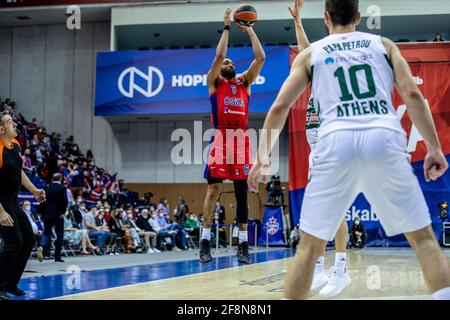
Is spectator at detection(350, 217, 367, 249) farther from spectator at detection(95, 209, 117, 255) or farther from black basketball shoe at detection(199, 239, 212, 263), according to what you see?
black basketball shoe at detection(199, 239, 212, 263)

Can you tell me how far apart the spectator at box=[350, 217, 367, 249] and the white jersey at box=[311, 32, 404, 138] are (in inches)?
688

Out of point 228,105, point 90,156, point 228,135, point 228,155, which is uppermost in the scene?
point 90,156

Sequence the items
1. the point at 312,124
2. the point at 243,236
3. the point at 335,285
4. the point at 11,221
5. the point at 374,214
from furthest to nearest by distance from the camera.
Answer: the point at 374,214 < the point at 243,236 < the point at 312,124 < the point at 11,221 < the point at 335,285

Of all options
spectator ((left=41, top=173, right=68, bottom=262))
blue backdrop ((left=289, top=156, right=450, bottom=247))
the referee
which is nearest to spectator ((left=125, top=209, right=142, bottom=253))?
spectator ((left=41, top=173, right=68, bottom=262))

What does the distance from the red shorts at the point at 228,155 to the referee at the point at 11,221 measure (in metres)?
2.23

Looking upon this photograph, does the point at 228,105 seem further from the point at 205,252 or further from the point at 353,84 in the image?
the point at 353,84

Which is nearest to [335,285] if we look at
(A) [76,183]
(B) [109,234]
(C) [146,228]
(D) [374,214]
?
(B) [109,234]

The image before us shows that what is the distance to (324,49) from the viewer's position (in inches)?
127

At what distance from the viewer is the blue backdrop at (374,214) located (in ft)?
69.1

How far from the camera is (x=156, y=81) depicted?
2388cm

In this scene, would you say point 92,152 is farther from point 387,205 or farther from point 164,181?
point 387,205

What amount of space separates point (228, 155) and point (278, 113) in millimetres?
3482

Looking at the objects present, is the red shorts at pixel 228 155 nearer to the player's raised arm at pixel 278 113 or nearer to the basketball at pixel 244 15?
the basketball at pixel 244 15
